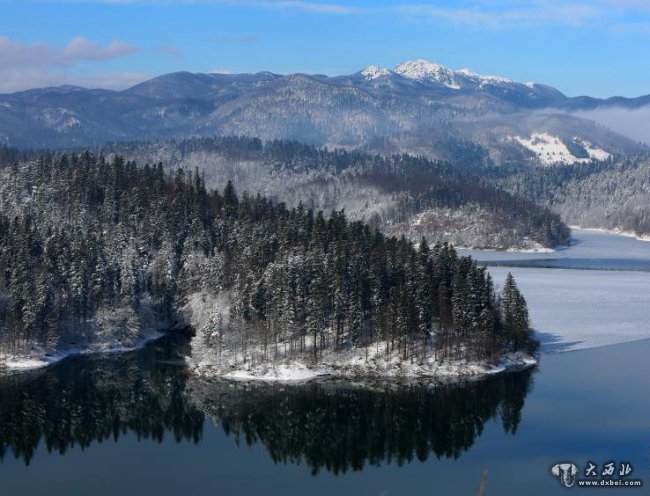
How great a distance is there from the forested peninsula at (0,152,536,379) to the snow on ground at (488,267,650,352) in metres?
13.5

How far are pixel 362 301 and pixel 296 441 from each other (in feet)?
122

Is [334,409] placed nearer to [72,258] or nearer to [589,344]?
[589,344]

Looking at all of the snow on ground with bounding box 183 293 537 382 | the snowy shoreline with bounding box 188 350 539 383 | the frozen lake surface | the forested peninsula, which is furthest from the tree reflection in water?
the frozen lake surface

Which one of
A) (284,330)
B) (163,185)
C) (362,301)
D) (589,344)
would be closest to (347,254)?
(362,301)

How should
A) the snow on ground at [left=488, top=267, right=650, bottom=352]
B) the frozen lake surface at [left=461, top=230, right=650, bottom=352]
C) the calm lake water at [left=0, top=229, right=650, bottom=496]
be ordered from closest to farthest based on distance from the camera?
the calm lake water at [left=0, top=229, right=650, bottom=496] → the snow on ground at [left=488, top=267, right=650, bottom=352] → the frozen lake surface at [left=461, top=230, right=650, bottom=352]

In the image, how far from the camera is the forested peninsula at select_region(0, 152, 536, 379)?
11356 cm

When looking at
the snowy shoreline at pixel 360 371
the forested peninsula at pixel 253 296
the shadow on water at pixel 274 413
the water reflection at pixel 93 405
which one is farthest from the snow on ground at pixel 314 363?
the water reflection at pixel 93 405

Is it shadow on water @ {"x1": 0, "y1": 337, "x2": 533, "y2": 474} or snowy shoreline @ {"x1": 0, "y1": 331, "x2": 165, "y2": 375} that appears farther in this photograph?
snowy shoreline @ {"x1": 0, "y1": 331, "x2": 165, "y2": 375}

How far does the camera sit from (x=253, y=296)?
125 meters

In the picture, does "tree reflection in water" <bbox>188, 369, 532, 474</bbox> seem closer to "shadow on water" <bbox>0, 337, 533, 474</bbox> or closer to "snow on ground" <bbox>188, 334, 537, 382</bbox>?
"shadow on water" <bbox>0, 337, 533, 474</bbox>

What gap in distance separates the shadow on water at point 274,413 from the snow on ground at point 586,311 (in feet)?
87.3

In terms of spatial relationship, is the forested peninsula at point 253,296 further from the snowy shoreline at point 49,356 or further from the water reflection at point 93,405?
the water reflection at point 93,405

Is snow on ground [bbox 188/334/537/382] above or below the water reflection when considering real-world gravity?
above

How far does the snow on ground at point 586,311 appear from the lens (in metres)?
132
